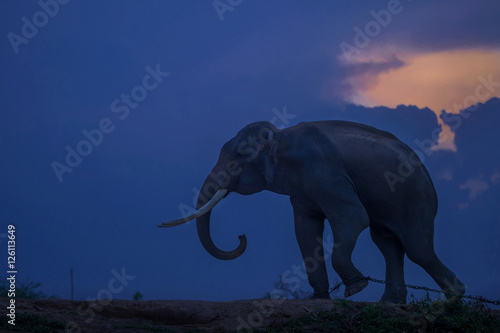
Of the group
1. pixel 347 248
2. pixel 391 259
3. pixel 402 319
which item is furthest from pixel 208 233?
pixel 402 319

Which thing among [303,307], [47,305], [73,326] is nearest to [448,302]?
[303,307]

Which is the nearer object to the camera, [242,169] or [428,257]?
[242,169]

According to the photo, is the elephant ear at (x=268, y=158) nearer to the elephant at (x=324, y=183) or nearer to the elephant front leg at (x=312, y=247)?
the elephant at (x=324, y=183)

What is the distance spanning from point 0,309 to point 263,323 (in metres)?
3.38

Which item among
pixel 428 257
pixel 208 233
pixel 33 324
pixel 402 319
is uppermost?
pixel 208 233

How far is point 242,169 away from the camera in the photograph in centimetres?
1001

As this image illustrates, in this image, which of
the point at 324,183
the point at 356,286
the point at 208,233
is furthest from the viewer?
the point at 208,233

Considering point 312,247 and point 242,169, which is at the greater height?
point 242,169

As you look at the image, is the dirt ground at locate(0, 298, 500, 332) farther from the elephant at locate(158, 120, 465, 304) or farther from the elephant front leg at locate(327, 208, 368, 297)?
the elephant at locate(158, 120, 465, 304)

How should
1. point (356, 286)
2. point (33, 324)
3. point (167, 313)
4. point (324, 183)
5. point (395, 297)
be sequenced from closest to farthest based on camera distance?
point (33, 324), point (167, 313), point (356, 286), point (324, 183), point (395, 297)

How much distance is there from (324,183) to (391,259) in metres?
2.24

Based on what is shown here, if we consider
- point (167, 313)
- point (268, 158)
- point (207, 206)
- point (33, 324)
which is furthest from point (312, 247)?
point (33, 324)

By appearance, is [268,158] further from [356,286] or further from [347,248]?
[356,286]

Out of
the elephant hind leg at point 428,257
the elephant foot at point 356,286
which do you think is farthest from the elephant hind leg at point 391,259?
the elephant foot at point 356,286
